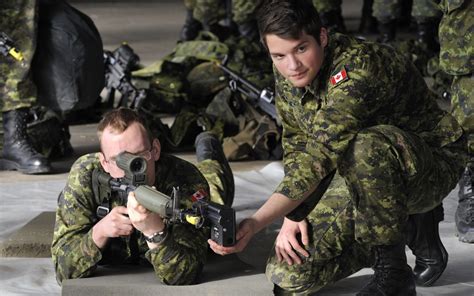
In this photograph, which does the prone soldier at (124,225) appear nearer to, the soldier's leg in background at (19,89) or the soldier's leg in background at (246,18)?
the soldier's leg in background at (19,89)

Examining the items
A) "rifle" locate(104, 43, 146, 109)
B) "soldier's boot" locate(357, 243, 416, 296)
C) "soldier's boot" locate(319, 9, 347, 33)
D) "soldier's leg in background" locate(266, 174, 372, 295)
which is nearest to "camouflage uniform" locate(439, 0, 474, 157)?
"soldier's leg in background" locate(266, 174, 372, 295)

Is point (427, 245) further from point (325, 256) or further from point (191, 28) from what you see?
point (191, 28)

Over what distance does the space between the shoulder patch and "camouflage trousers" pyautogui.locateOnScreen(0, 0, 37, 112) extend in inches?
96.0

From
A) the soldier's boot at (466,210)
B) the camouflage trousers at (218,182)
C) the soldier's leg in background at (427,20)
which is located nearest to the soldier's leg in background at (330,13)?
the soldier's leg in background at (427,20)

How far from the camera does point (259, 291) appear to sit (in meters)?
3.30

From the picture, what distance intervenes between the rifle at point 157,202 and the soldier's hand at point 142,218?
0.04 meters

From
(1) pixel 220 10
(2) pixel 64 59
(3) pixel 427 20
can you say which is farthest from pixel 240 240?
(3) pixel 427 20

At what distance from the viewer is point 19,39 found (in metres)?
5.15

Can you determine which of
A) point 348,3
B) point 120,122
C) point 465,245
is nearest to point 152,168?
point 120,122

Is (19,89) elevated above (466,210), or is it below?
below

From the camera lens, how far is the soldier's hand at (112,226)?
313 cm

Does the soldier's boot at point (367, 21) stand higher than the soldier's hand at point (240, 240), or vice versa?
the soldier's hand at point (240, 240)

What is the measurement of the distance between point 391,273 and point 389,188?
28 cm

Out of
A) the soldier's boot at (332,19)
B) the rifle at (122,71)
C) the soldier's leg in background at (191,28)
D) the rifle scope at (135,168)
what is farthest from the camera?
the soldier's boot at (332,19)
